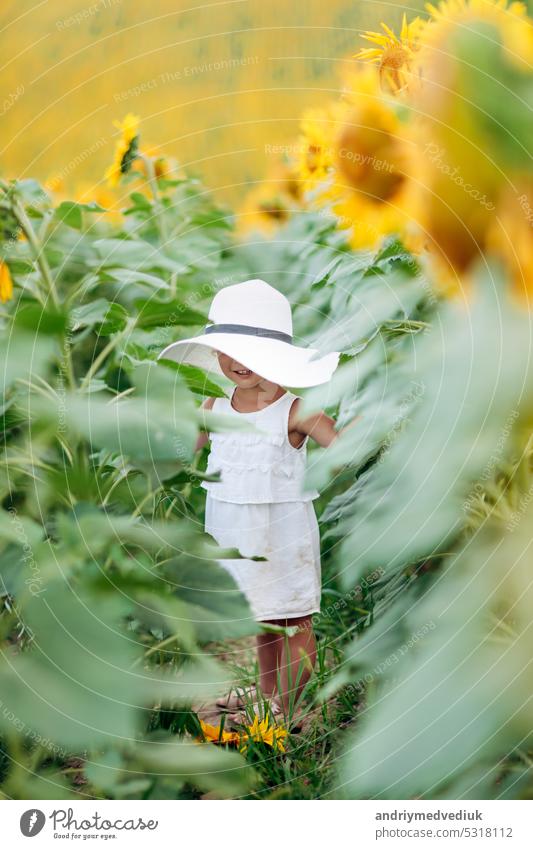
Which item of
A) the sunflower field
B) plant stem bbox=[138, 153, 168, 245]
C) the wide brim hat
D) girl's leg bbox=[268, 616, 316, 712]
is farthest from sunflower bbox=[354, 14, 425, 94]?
girl's leg bbox=[268, 616, 316, 712]

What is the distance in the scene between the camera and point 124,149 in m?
0.82

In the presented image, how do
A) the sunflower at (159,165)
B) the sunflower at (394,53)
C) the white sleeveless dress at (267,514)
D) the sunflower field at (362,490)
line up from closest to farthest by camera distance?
1. the sunflower field at (362,490)
2. the sunflower at (394,53)
3. the white sleeveless dress at (267,514)
4. the sunflower at (159,165)

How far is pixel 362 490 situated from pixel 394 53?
0.92ft

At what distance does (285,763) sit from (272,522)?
0.17 meters

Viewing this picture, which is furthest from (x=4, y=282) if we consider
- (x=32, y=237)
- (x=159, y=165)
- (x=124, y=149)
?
(x=159, y=165)

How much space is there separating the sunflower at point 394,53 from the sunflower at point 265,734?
1.35 ft

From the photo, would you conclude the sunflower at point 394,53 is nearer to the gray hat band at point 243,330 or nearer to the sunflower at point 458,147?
the sunflower at point 458,147

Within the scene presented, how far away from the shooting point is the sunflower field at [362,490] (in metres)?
0.41

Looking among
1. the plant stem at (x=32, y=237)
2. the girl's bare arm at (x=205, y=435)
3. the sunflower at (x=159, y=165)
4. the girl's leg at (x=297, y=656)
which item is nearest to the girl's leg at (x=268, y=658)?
the girl's leg at (x=297, y=656)

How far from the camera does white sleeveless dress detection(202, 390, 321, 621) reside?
0.68m

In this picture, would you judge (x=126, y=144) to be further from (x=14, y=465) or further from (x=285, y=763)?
(x=285, y=763)

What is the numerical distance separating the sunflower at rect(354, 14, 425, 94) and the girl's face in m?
0.21

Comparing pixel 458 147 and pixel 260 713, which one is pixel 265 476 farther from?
pixel 458 147

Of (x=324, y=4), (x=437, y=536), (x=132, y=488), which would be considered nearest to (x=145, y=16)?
(x=324, y=4)
